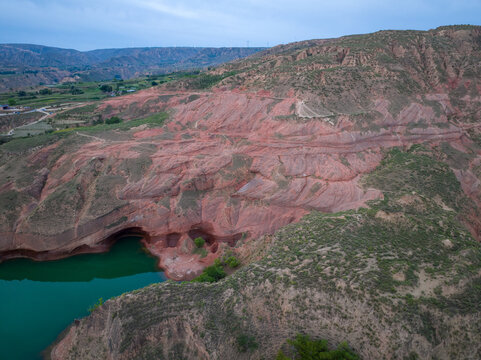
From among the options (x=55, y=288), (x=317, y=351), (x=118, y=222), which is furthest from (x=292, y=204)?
(x=55, y=288)

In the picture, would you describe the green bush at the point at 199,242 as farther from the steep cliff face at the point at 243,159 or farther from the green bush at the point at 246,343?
the green bush at the point at 246,343

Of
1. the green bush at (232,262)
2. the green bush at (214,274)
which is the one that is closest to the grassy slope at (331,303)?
the green bush at (214,274)

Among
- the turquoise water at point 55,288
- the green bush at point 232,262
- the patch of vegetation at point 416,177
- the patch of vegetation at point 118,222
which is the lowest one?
the turquoise water at point 55,288

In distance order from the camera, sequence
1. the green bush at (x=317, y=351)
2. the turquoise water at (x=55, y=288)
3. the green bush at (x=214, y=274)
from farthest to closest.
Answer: the green bush at (x=214, y=274)
the turquoise water at (x=55, y=288)
the green bush at (x=317, y=351)

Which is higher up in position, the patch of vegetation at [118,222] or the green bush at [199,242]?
the patch of vegetation at [118,222]

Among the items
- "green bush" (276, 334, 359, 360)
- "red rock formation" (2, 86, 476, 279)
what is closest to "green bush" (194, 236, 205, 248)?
"red rock formation" (2, 86, 476, 279)

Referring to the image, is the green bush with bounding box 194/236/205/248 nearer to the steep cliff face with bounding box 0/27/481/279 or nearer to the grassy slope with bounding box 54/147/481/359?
the steep cliff face with bounding box 0/27/481/279

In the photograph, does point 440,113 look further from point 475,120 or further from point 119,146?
point 119,146

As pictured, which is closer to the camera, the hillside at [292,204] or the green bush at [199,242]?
the hillside at [292,204]
